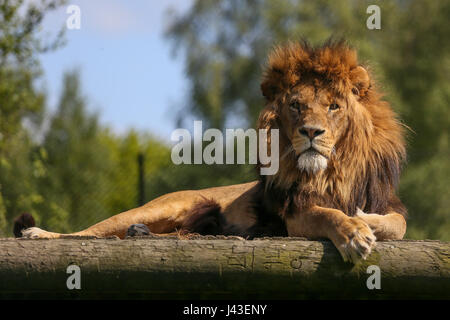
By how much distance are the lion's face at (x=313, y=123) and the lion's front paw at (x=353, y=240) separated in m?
0.47

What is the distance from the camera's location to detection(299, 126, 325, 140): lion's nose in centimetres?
336

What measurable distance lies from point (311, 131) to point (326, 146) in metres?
0.12

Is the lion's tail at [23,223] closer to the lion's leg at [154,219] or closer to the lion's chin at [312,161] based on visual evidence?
the lion's leg at [154,219]

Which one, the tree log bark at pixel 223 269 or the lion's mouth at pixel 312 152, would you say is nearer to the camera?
the tree log bark at pixel 223 269

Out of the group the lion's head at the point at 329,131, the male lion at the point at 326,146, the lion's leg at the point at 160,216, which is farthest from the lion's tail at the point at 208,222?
the lion's head at the point at 329,131

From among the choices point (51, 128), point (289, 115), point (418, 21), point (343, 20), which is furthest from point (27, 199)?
point (51, 128)

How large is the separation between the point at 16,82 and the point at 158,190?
7.13ft

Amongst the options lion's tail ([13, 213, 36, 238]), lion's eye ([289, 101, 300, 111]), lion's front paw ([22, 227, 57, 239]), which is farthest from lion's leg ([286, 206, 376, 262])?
lion's tail ([13, 213, 36, 238])

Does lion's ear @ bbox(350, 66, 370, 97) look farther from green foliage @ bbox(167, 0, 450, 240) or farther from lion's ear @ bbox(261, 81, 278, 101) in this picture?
green foliage @ bbox(167, 0, 450, 240)

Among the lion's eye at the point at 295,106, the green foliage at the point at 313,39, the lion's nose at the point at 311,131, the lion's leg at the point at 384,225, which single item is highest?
the green foliage at the point at 313,39

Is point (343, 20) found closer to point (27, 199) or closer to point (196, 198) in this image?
point (27, 199)

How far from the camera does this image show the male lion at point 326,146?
3418 mm

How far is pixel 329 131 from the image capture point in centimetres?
342

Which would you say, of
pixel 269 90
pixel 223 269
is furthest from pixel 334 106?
pixel 223 269
